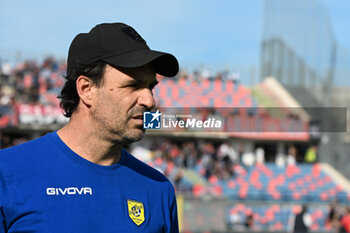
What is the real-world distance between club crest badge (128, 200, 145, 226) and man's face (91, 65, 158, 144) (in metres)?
0.22

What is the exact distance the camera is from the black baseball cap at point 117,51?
1827mm

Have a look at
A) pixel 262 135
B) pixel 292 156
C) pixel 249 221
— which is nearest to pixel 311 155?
pixel 292 156

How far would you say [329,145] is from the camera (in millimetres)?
24141

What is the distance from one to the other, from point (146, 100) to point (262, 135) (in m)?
20.8

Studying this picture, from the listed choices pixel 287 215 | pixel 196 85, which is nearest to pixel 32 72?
pixel 196 85

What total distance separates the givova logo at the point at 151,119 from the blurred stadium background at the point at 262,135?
1228cm

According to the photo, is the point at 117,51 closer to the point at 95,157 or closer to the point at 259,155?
the point at 95,157

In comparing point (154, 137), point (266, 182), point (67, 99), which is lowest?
point (266, 182)

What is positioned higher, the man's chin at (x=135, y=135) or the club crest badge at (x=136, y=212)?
the man's chin at (x=135, y=135)

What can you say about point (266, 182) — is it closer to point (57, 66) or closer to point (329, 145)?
point (329, 145)

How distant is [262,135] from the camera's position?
22.4 m

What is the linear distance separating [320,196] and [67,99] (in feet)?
61.0

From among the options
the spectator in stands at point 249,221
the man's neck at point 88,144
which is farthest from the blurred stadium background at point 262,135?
the man's neck at point 88,144

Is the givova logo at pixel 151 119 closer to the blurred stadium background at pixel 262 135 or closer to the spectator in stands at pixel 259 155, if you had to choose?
the blurred stadium background at pixel 262 135
